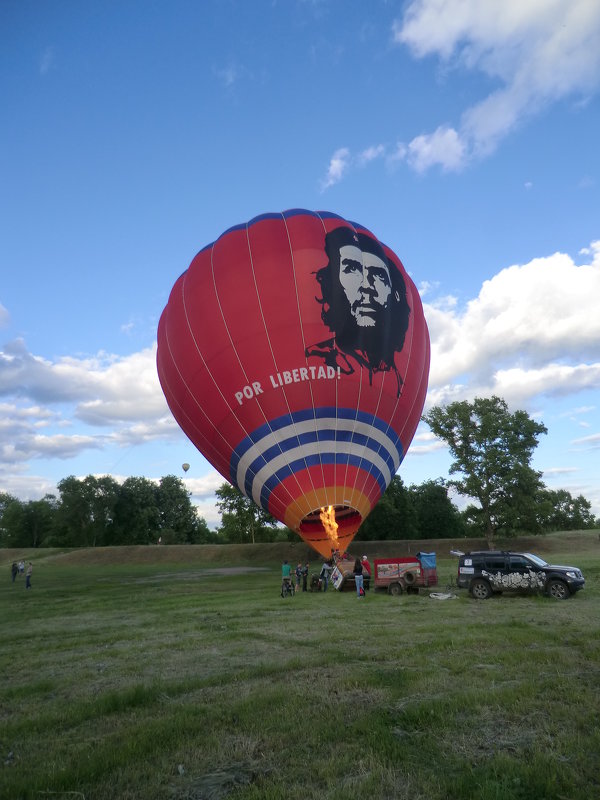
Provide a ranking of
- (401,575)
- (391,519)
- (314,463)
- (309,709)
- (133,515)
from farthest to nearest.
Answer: (133,515), (391,519), (314,463), (401,575), (309,709)

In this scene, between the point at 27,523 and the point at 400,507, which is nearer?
the point at 400,507

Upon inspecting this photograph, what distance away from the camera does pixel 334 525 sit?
63.8 feet

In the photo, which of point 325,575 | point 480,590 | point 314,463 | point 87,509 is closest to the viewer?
point 480,590

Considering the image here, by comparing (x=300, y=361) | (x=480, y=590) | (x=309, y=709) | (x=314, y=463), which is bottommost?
(x=309, y=709)

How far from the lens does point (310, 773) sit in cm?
430

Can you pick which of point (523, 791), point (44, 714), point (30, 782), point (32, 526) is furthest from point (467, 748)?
point (32, 526)

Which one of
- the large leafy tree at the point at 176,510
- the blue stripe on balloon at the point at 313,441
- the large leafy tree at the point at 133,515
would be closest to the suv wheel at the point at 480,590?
the blue stripe on balloon at the point at 313,441

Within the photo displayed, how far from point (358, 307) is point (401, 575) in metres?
9.55

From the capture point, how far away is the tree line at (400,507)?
44.6m

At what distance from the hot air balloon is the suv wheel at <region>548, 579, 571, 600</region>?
6.81m

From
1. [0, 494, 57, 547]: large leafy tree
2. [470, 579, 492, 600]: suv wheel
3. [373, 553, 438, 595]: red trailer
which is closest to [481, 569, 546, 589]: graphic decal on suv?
[470, 579, 492, 600]: suv wheel

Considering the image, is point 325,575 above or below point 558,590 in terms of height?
above

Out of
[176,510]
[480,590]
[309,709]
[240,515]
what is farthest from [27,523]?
[309,709]

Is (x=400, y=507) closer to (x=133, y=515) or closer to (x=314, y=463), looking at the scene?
(x=314, y=463)
